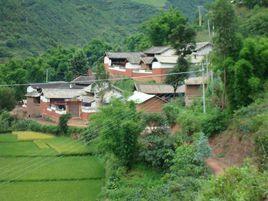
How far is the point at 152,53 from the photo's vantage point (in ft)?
118

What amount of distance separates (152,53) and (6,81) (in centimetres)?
1276

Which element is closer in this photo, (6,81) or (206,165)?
(206,165)

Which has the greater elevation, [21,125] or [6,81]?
[6,81]

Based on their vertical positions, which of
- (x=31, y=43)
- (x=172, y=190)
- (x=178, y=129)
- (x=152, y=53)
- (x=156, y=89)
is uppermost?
(x=31, y=43)

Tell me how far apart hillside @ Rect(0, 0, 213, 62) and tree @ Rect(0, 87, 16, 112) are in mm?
23301

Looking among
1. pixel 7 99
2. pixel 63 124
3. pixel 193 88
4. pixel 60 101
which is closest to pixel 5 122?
pixel 7 99

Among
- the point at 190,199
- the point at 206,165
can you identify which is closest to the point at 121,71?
the point at 206,165

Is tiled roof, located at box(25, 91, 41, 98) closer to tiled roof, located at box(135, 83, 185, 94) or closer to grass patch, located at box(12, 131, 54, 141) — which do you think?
grass patch, located at box(12, 131, 54, 141)

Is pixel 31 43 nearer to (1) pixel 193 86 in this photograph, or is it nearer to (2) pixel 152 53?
(2) pixel 152 53

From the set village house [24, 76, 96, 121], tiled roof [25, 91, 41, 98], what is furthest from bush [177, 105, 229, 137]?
tiled roof [25, 91, 41, 98]

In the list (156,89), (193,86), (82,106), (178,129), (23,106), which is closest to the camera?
(178,129)

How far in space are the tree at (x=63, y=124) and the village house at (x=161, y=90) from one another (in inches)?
191

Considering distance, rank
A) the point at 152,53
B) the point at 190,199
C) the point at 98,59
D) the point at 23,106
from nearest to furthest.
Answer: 1. the point at 190,199
2. the point at 152,53
3. the point at 23,106
4. the point at 98,59

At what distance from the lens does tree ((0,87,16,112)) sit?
117ft
